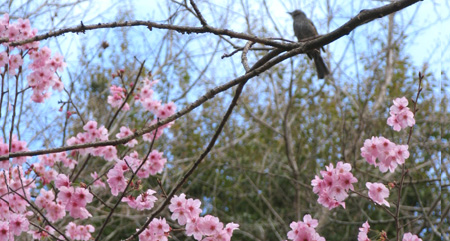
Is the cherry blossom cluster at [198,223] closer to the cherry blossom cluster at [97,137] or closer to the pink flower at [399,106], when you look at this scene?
the pink flower at [399,106]

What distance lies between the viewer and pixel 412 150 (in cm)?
389

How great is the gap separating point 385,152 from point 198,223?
2.14 feet

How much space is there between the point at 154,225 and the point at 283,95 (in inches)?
126

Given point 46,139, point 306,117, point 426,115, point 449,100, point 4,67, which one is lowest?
point 449,100

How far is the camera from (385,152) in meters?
1.55

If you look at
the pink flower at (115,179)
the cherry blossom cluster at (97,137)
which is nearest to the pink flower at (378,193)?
the pink flower at (115,179)

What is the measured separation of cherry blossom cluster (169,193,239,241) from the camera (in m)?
1.47

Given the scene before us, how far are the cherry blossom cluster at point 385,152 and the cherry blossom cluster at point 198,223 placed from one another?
0.51 meters

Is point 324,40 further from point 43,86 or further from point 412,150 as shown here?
point 412,150

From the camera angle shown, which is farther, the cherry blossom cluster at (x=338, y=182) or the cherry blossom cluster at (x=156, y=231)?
the cherry blossom cluster at (x=156, y=231)

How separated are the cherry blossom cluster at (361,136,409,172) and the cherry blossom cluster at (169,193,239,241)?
0.51 metres

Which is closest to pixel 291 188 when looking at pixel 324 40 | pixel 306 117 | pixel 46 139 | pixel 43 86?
pixel 306 117

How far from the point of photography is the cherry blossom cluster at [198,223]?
1470 millimetres

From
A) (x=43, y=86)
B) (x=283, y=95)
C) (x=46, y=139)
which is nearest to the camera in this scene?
(x=43, y=86)
